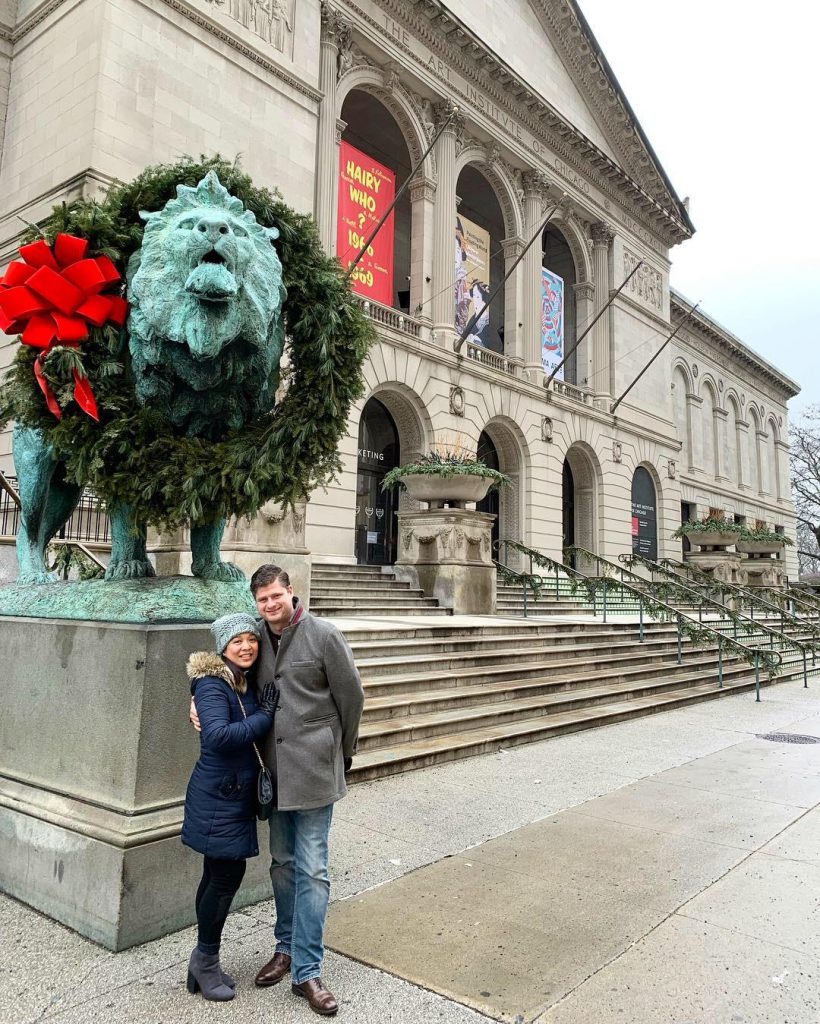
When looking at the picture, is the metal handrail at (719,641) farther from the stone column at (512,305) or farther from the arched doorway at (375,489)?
the stone column at (512,305)

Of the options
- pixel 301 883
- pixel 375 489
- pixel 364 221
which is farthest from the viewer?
pixel 375 489

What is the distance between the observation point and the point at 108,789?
3.57 metres

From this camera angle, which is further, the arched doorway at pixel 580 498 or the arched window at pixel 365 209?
the arched doorway at pixel 580 498

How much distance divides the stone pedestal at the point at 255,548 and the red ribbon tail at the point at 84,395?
6923 mm

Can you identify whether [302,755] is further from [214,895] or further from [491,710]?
[491,710]

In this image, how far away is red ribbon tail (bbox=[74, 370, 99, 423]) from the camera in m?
3.61

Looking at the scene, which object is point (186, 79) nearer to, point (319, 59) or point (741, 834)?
point (319, 59)

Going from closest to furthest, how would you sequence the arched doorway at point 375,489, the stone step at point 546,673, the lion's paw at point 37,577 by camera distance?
1. the lion's paw at point 37,577
2. the stone step at point 546,673
3. the arched doorway at point 375,489

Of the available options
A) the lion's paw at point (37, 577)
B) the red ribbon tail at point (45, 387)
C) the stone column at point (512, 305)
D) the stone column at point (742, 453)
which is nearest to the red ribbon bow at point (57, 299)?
the red ribbon tail at point (45, 387)

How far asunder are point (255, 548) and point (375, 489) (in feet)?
37.2

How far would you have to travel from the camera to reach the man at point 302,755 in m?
2.95

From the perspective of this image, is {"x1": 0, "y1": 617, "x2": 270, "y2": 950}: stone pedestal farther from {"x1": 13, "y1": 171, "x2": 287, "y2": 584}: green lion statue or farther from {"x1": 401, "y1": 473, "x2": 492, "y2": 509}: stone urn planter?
{"x1": 401, "y1": 473, "x2": 492, "y2": 509}: stone urn planter

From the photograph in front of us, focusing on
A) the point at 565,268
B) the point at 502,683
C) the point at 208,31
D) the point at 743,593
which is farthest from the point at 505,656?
the point at 565,268

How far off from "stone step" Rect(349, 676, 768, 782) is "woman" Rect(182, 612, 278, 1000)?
3.33m
